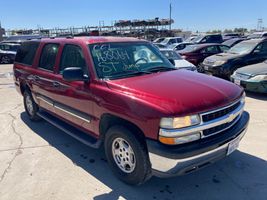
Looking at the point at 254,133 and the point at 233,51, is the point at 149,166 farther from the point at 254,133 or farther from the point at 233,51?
the point at 233,51

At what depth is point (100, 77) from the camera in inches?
139

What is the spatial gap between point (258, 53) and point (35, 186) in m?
9.45

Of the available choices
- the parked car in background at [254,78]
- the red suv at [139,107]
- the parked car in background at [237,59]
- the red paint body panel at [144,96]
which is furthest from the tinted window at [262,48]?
the red paint body panel at [144,96]

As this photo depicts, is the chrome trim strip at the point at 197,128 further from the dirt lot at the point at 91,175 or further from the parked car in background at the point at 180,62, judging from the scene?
the parked car in background at the point at 180,62

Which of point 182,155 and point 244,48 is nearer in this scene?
point 182,155

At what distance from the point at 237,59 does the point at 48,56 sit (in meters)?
7.40

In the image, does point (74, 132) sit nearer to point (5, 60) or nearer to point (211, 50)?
point (211, 50)

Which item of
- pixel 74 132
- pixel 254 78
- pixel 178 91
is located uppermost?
pixel 178 91

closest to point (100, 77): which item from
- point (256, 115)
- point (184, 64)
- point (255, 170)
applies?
point (255, 170)

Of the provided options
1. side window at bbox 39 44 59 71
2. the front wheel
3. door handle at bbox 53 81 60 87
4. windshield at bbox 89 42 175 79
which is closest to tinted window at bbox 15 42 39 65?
side window at bbox 39 44 59 71

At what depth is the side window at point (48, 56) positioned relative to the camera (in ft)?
15.2

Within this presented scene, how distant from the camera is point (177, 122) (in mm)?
2719

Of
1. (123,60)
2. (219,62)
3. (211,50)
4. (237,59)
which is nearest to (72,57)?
(123,60)

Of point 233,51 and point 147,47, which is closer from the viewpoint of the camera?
point 147,47
